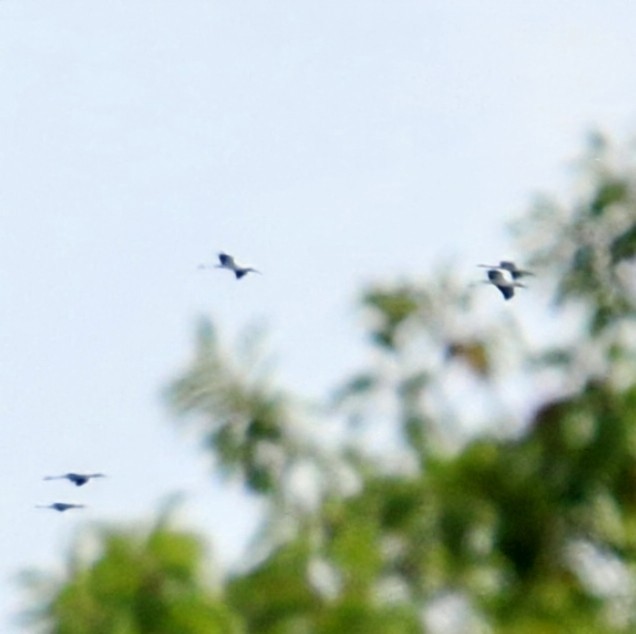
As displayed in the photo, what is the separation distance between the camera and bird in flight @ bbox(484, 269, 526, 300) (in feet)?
65.2

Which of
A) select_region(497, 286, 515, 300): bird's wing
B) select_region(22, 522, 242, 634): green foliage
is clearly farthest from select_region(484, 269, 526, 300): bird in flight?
select_region(22, 522, 242, 634): green foliage

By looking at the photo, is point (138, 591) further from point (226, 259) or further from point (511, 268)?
point (226, 259)

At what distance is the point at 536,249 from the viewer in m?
18.0

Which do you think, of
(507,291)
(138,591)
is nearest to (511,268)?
(507,291)

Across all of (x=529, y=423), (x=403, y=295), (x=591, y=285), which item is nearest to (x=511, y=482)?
(x=529, y=423)

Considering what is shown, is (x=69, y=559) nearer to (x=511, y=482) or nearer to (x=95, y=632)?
(x=95, y=632)

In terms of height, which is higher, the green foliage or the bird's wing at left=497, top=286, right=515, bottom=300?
the bird's wing at left=497, top=286, right=515, bottom=300

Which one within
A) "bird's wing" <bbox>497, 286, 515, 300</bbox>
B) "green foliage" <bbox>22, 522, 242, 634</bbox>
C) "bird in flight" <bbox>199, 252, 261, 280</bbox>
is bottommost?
"green foliage" <bbox>22, 522, 242, 634</bbox>

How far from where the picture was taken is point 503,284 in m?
20.1

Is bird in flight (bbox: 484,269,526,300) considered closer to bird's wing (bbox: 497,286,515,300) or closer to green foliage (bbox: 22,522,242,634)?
bird's wing (bbox: 497,286,515,300)

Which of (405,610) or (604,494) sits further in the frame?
(604,494)

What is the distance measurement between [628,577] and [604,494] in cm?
65

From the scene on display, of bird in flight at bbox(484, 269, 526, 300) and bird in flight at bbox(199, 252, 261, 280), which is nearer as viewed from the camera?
bird in flight at bbox(484, 269, 526, 300)

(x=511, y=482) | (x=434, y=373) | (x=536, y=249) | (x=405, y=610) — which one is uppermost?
(x=536, y=249)
